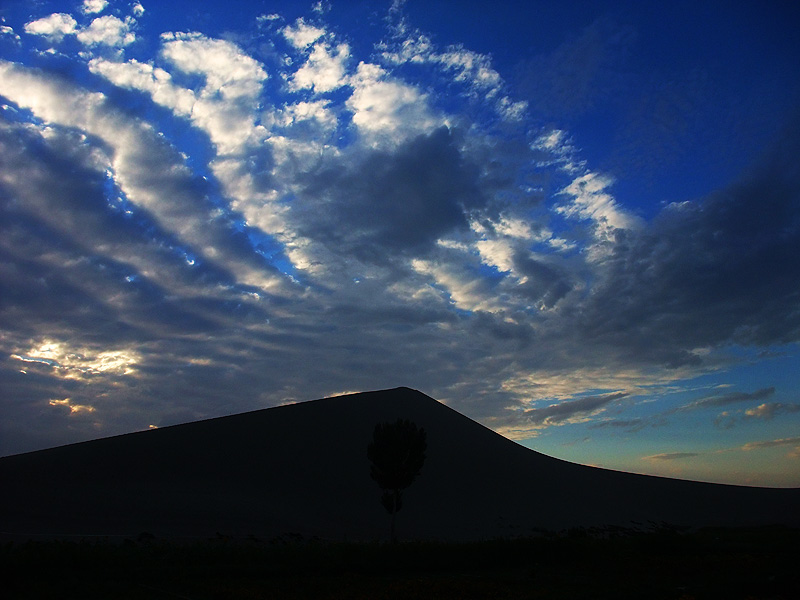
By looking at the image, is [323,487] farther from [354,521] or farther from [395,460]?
[395,460]

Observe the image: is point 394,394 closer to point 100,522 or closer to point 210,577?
point 100,522

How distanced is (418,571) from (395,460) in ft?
46.4

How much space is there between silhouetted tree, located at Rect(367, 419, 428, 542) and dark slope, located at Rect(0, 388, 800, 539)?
5662 millimetres

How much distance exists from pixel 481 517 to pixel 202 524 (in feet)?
77.0

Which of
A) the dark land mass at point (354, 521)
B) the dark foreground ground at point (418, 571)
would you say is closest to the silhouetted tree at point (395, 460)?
the dark land mass at point (354, 521)

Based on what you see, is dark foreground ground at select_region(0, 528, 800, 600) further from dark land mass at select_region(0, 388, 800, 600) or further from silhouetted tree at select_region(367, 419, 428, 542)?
silhouetted tree at select_region(367, 419, 428, 542)

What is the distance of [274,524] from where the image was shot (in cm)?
3684

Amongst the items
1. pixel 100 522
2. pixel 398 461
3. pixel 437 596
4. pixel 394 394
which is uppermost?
pixel 394 394

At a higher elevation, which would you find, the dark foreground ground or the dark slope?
the dark slope

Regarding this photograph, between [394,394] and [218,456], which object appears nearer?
[218,456]

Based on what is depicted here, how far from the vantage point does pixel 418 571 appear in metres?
19.6

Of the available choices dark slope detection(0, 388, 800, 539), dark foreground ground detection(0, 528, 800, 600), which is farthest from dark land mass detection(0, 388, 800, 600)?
dark slope detection(0, 388, 800, 539)

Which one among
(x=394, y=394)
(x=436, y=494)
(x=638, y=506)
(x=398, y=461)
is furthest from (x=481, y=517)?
(x=394, y=394)

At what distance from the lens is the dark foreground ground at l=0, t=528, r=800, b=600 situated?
14289mm
